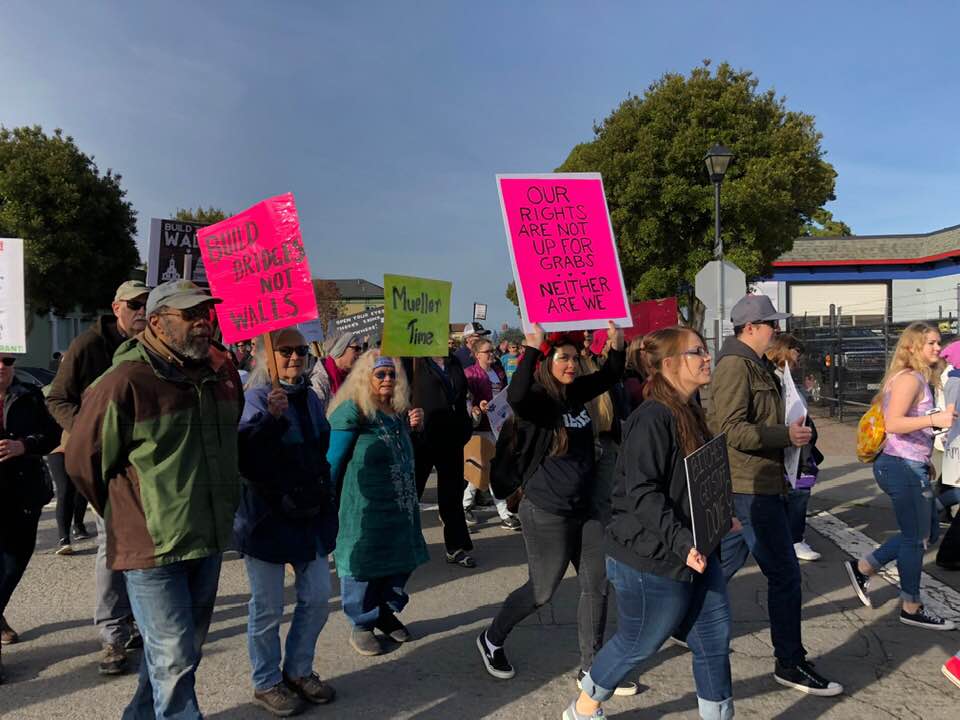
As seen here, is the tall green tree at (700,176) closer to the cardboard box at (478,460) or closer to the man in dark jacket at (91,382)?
the cardboard box at (478,460)

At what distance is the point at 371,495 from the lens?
14.4 feet

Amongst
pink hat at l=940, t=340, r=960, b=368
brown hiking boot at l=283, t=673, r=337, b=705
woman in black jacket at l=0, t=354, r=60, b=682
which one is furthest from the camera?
pink hat at l=940, t=340, r=960, b=368

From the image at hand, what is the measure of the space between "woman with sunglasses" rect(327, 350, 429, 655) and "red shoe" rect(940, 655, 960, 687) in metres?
2.79

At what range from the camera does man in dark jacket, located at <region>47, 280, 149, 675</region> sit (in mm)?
4289

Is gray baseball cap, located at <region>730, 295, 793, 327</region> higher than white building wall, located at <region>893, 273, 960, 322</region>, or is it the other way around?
white building wall, located at <region>893, 273, 960, 322</region>

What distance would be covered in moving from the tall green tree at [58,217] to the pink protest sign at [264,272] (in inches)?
1067

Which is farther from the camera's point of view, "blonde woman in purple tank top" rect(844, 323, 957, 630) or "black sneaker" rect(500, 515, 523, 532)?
"black sneaker" rect(500, 515, 523, 532)

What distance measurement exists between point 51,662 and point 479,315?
22117 millimetres

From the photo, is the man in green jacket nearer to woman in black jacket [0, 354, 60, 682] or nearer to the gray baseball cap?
woman in black jacket [0, 354, 60, 682]

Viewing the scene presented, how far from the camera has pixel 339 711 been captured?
12.3ft

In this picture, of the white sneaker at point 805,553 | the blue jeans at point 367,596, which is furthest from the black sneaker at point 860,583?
the blue jeans at point 367,596

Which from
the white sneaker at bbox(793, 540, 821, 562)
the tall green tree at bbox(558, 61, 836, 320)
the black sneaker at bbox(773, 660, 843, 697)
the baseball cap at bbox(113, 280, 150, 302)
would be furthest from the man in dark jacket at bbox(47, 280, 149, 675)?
the tall green tree at bbox(558, 61, 836, 320)

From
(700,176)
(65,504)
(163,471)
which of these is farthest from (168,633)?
(700,176)

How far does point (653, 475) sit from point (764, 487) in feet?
4.00
